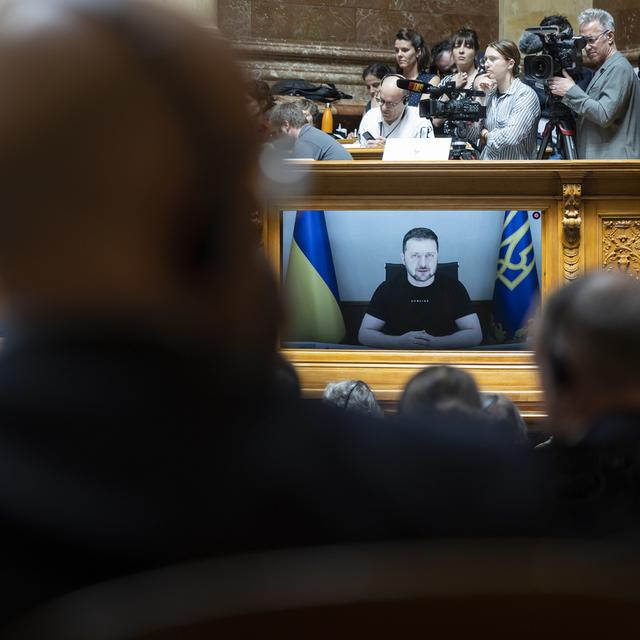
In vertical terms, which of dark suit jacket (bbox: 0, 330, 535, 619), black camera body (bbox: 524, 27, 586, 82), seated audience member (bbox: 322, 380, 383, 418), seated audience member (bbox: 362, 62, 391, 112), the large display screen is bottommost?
seated audience member (bbox: 322, 380, 383, 418)

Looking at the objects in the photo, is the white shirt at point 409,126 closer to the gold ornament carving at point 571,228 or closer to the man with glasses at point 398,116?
the man with glasses at point 398,116

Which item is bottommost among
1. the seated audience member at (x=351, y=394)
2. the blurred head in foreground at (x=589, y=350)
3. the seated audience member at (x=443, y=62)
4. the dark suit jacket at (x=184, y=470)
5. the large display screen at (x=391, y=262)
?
the seated audience member at (x=351, y=394)

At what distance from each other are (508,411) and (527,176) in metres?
2.31

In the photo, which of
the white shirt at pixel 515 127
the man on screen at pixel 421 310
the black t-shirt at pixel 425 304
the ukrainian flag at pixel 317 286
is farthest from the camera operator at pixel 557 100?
the ukrainian flag at pixel 317 286

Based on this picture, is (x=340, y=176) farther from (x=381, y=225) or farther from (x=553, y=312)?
(x=553, y=312)

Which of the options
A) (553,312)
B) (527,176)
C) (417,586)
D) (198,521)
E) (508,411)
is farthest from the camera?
(527,176)

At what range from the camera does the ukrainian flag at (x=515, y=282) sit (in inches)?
212

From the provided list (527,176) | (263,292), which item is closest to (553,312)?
(263,292)

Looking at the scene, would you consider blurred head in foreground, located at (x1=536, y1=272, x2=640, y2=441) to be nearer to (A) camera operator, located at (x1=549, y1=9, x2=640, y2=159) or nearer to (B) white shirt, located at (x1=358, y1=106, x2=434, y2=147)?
(A) camera operator, located at (x1=549, y1=9, x2=640, y2=159)

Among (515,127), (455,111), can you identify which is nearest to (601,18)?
(455,111)

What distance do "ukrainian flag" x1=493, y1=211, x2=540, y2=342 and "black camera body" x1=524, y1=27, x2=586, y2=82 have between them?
131cm

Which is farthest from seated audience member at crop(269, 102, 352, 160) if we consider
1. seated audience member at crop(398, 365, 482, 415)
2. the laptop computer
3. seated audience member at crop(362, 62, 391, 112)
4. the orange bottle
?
the orange bottle

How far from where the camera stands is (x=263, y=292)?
68cm

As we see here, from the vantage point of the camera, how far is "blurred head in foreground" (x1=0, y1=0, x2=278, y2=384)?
2.06 ft
